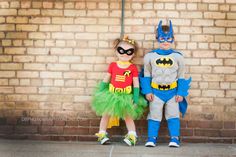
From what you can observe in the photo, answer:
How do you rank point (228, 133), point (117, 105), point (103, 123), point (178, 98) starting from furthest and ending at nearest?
point (228, 133) → point (103, 123) → point (178, 98) → point (117, 105)

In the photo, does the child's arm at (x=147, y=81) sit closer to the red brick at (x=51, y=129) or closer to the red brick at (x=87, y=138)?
the red brick at (x=87, y=138)

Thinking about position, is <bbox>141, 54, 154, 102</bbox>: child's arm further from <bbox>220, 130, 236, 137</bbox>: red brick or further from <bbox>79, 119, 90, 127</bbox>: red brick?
<bbox>220, 130, 236, 137</bbox>: red brick

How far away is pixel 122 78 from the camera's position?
19.5 feet

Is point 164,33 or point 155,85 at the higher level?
point 164,33

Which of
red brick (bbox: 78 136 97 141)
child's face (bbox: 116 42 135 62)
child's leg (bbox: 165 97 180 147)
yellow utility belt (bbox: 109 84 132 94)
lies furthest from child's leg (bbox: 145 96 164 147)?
red brick (bbox: 78 136 97 141)

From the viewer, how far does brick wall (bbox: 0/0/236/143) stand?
6.16m

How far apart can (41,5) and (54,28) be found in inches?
14.8

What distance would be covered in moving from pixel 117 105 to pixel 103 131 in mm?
467

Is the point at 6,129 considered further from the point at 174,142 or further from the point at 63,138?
the point at 174,142

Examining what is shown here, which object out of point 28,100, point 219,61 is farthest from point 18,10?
point 219,61

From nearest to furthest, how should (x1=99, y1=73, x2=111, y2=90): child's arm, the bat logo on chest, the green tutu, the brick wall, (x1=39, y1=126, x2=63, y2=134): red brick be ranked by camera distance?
the green tutu < the bat logo on chest < (x1=99, y1=73, x2=111, y2=90): child's arm < the brick wall < (x1=39, y1=126, x2=63, y2=134): red brick

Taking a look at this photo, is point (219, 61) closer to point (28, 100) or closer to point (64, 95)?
point (64, 95)

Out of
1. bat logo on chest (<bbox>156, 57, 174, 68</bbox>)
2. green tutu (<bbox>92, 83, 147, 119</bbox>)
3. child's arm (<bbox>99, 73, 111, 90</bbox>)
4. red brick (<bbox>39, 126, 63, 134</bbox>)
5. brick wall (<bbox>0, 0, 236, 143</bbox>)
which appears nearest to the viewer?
green tutu (<bbox>92, 83, 147, 119</bbox>)

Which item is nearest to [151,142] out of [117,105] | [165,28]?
[117,105]
